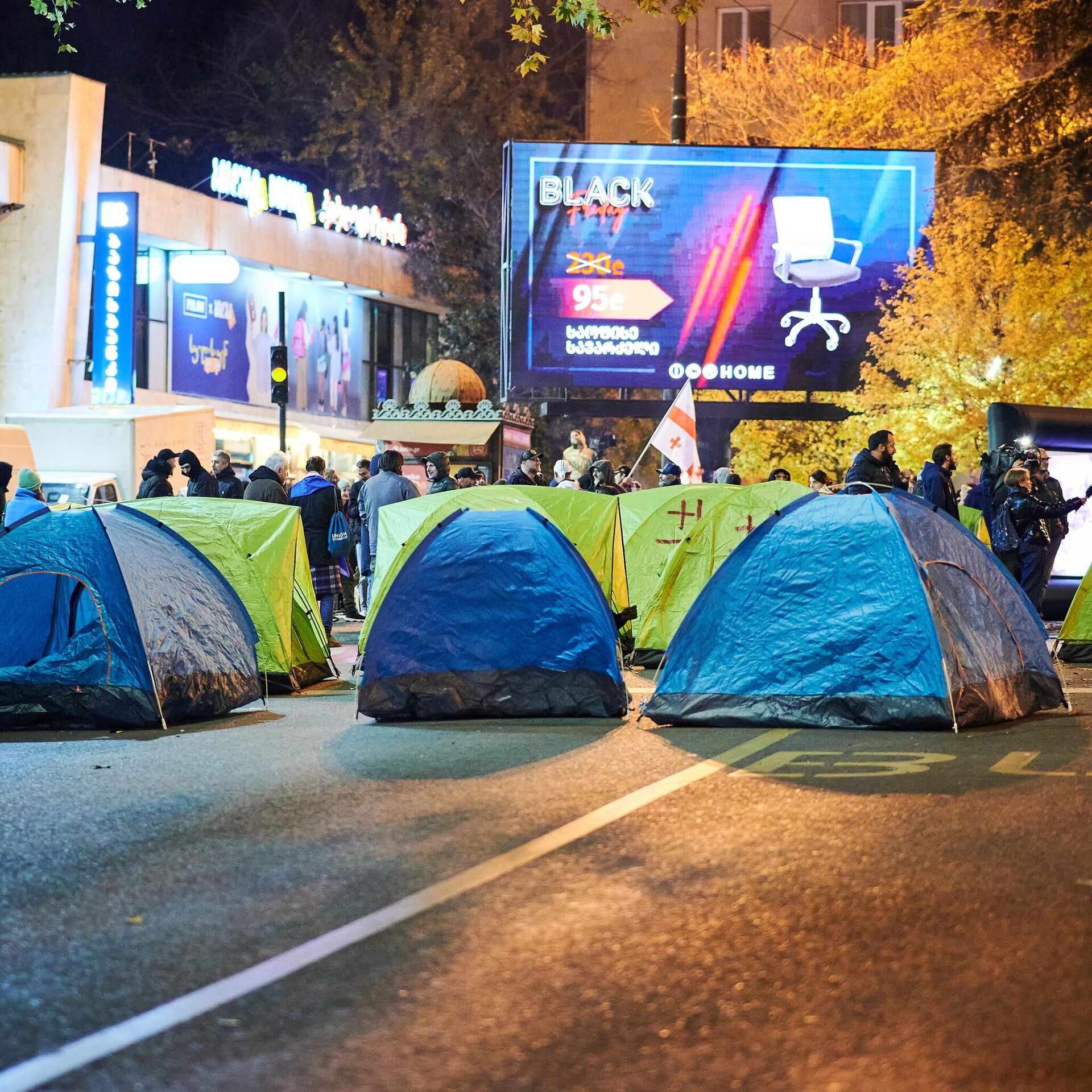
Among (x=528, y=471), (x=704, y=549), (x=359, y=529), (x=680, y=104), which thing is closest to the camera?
(x=704, y=549)

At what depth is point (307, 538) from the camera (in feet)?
48.3

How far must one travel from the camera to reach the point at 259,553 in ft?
39.0

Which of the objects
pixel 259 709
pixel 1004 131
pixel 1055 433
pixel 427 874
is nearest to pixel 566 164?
pixel 1004 131

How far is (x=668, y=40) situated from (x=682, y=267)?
24823 mm

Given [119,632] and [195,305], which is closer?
[119,632]

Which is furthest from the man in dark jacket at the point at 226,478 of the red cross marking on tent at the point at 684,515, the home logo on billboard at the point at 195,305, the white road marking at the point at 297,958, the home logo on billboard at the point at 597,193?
the home logo on billboard at the point at 195,305

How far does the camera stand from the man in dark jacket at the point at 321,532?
1455cm

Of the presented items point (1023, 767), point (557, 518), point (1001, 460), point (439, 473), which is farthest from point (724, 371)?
point (1023, 767)

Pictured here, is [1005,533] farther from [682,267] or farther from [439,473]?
[682,267]

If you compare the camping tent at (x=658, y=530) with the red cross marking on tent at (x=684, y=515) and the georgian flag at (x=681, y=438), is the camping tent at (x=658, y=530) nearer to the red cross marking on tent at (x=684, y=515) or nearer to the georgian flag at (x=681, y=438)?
the red cross marking on tent at (x=684, y=515)

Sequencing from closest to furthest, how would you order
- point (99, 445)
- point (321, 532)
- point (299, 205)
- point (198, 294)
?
point (321, 532) → point (99, 445) → point (198, 294) → point (299, 205)

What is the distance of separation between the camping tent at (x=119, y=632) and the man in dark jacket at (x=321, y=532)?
11.3ft

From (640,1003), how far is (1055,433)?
1545cm

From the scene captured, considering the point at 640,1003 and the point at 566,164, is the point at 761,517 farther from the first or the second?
the point at 566,164
